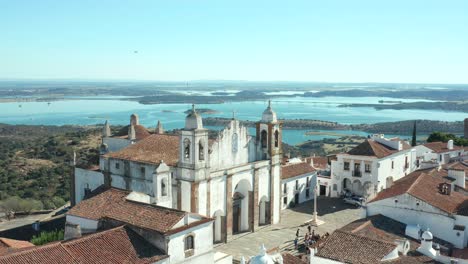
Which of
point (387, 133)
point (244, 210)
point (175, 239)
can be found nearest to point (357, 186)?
point (244, 210)

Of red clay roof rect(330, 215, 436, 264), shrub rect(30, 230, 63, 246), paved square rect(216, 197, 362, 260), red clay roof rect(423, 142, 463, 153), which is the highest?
red clay roof rect(423, 142, 463, 153)

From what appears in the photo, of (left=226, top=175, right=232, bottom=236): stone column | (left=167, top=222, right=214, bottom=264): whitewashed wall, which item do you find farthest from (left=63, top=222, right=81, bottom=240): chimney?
(left=226, top=175, right=232, bottom=236): stone column

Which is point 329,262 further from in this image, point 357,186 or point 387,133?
point 387,133

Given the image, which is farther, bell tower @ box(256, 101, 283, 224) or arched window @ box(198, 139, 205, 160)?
bell tower @ box(256, 101, 283, 224)

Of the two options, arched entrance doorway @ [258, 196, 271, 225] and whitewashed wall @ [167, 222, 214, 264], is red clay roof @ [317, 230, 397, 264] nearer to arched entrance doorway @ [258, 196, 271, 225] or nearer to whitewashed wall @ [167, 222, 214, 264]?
whitewashed wall @ [167, 222, 214, 264]

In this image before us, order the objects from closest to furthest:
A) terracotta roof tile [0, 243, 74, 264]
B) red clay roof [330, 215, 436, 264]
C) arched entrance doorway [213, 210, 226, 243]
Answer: terracotta roof tile [0, 243, 74, 264], red clay roof [330, 215, 436, 264], arched entrance doorway [213, 210, 226, 243]

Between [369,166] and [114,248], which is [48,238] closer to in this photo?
[114,248]

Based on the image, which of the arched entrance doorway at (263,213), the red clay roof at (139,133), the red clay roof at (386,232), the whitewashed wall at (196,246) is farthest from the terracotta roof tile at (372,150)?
the whitewashed wall at (196,246)
